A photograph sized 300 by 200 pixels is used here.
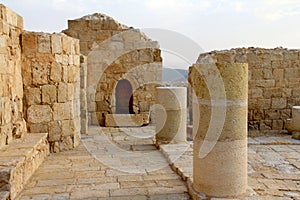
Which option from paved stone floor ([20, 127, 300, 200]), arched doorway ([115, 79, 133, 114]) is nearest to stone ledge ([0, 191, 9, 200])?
paved stone floor ([20, 127, 300, 200])

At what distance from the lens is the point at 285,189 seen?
4.52 m

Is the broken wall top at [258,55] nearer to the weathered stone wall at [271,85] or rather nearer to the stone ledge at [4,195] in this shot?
the weathered stone wall at [271,85]

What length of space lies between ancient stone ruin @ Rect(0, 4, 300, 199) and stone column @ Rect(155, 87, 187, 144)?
2 cm

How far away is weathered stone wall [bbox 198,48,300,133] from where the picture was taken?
9422mm

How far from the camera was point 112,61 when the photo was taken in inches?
432

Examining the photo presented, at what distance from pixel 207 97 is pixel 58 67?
4018 mm

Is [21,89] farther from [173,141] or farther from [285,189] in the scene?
[285,189]

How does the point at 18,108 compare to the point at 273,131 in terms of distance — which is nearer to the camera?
the point at 18,108

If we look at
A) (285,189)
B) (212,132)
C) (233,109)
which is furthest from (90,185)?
(285,189)

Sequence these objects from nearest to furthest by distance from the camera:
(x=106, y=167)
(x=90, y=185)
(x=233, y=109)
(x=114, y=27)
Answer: (x=233, y=109) → (x=90, y=185) → (x=106, y=167) → (x=114, y=27)

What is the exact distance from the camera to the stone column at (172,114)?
745cm

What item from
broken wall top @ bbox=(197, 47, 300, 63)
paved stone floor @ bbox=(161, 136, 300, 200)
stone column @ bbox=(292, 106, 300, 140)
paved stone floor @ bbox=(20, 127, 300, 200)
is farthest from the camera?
broken wall top @ bbox=(197, 47, 300, 63)

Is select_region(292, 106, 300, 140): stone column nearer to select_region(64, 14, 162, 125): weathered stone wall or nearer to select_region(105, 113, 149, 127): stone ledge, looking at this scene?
select_region(64, 14, 162, 125): weathered stone wall

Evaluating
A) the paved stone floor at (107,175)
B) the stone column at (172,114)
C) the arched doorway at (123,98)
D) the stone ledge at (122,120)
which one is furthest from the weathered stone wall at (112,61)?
the arched doorway at (123,98)
